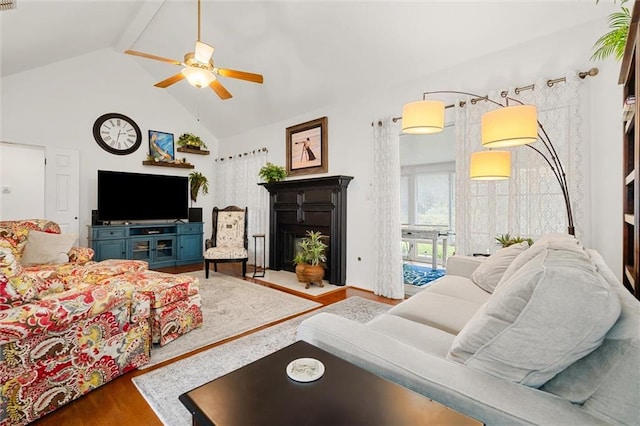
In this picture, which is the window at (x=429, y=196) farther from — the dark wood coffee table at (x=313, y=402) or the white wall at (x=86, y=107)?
the dark wood coffee table at (x=313, y=402)

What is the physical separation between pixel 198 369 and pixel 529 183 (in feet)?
10.5

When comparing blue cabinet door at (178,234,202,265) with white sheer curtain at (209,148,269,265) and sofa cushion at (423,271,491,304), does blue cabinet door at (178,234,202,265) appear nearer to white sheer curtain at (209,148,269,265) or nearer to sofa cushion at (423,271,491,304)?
white sheer curtain at (209,148,269,265)

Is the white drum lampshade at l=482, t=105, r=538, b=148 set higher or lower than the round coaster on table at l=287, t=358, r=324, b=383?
higher

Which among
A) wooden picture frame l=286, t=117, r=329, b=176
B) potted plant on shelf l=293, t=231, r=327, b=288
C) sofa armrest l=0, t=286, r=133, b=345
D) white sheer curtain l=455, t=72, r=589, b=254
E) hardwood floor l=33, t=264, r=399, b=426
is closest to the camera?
sofa armrest l=0, t=286, r=133, b=345

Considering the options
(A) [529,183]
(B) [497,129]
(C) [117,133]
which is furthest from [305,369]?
(C) [117,133]

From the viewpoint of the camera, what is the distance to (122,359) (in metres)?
1.98

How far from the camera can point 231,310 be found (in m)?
3.25

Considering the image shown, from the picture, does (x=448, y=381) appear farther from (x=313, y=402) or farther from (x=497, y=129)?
(x=497, y=129)

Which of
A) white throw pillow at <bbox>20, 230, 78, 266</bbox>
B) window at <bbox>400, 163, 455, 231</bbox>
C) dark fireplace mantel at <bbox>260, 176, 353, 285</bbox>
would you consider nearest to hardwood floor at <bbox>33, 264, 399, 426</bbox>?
white throw pillow at <bbox>20, 230, 78, 266</bbox>

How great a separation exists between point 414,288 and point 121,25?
5.73m

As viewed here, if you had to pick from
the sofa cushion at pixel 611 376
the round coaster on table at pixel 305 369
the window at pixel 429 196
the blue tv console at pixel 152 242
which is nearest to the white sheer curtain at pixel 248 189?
the blue tv console at pixel 152 242

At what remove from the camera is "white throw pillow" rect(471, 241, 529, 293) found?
2.18m

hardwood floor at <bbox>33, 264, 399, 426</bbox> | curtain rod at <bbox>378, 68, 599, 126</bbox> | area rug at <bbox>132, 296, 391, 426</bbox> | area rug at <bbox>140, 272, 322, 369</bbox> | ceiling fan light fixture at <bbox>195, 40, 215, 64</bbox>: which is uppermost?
ceiling fan light fixture at <bbox>195, 40, 215, 64</bbox>

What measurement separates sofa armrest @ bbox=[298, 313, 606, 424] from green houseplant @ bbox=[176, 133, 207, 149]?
19.4ft
